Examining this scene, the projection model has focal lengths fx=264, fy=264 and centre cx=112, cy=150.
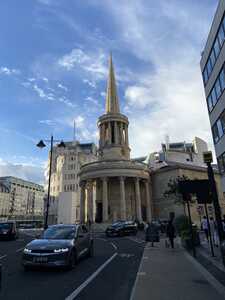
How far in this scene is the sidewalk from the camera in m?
6.36

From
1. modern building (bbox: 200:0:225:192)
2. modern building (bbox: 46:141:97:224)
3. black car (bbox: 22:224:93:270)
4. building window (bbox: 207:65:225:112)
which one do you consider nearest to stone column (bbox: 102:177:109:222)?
modern building (bbox: 200:0:225:192)

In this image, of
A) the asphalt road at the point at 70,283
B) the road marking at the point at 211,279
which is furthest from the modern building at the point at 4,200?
the road marking at the point at 211,279

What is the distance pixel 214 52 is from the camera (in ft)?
78.2

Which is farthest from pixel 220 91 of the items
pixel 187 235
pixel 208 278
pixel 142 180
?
pixel 142 180

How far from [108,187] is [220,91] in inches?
1525

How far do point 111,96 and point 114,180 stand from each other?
23850 millimetres

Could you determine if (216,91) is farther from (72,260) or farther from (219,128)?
(72,260)

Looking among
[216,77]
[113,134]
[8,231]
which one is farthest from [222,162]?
[113,134]

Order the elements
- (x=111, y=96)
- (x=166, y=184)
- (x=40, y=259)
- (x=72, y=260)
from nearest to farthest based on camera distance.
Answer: (x=40, y=259)
(x=72, y=260)
(x=166, y=184)
(x=111, y=96)

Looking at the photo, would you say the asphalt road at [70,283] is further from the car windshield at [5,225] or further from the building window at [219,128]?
the building window at [219,128]

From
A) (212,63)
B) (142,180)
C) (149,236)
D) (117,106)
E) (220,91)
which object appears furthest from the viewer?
(117,106)

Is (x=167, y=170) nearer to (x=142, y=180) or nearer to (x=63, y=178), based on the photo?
(x=142, y=180)

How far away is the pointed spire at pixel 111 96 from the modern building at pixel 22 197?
80.6 metres

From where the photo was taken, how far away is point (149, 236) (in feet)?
62.7
